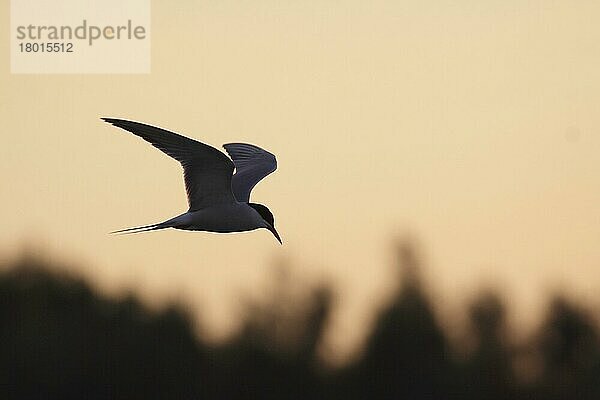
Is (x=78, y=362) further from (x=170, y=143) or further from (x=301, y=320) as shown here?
(x=170, y=143)

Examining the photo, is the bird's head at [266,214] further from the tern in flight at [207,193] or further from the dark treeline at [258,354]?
the dark treeline at [258,354]

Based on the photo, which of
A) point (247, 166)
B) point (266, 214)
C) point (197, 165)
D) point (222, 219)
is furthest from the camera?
point (247, 166)

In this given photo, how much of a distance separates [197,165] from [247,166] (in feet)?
3.79

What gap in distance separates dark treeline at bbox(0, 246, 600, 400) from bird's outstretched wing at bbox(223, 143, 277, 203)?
12.8 m

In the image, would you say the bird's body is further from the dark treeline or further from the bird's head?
the dark treeline

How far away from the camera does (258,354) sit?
75.7 feet

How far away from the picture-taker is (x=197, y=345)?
22.6 m

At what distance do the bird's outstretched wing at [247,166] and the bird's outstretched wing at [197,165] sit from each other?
0.63m

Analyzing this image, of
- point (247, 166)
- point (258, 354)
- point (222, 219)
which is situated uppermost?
point (247, 166)

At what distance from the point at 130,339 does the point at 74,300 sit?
138cm

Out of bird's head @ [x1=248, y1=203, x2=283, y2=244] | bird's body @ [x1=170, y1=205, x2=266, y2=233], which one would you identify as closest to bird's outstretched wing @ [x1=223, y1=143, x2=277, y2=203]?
bird's head @ [x1=248, y1=203, x2=283, y2=244]

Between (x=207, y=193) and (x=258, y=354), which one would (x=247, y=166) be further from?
(x=258, y=354)

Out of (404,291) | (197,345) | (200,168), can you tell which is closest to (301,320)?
(197,345)

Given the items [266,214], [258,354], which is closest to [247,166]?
[266,214]
